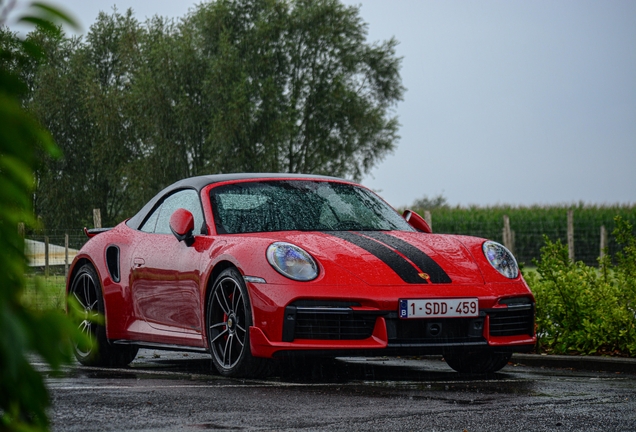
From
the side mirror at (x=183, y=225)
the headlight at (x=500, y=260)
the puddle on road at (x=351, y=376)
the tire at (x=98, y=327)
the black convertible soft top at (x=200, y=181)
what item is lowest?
the puddle on road at (x=351, y=376)

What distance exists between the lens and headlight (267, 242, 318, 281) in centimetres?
646

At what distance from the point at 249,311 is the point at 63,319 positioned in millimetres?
5259

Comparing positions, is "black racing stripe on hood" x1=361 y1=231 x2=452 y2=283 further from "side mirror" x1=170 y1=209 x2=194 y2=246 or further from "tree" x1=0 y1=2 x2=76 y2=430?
"tree" x1=0 y1=2 x2=76 y2=430

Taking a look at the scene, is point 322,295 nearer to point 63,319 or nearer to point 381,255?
point 381,255

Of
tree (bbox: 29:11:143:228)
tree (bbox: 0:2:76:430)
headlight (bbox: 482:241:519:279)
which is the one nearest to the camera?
tree (bbox: 0:2:76:430)

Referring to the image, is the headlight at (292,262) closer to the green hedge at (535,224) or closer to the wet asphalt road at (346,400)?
the wet asphalt road at (346,400)

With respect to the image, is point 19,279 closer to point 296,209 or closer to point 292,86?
point 296,209

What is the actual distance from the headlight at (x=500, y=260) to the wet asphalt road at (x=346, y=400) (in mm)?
698

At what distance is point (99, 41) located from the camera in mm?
65312

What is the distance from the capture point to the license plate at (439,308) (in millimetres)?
6434

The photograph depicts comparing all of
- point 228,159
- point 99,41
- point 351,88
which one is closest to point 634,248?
point 228,159

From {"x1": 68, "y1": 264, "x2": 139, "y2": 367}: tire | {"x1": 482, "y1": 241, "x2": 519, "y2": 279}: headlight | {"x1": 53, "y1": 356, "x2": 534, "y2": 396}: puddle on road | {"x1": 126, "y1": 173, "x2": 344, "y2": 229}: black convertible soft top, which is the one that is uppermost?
{"x1": 126, "y1": 173, "x2": 344, "y2": 229}: black convertible soft top

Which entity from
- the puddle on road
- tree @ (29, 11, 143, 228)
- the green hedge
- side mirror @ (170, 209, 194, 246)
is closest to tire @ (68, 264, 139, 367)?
the puddle on road

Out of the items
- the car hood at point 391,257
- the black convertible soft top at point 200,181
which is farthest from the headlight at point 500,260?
the black convertible soft top at point 200,181
